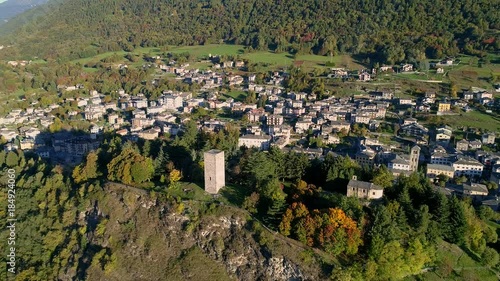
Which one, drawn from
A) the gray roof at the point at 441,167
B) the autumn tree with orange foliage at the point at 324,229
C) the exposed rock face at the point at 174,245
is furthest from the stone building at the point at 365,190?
the gray roof at the point at 441,167

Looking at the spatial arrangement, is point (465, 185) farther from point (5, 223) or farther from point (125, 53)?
point (125, 53)

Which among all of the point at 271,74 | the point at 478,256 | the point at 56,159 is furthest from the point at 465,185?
the point at 271,74

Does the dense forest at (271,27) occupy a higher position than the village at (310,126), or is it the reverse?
the dense forest at (271,27)

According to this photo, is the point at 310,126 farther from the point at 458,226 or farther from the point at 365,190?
the point at 458,226

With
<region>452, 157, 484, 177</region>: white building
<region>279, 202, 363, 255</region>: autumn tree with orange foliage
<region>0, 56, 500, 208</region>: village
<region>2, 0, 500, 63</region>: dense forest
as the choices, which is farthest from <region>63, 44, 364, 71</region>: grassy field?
<region>279, 202, 363, 255</region>: autumn tree with orange foliage

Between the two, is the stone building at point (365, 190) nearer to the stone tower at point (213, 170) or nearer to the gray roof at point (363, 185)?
the gray roof at point (363, 185)
